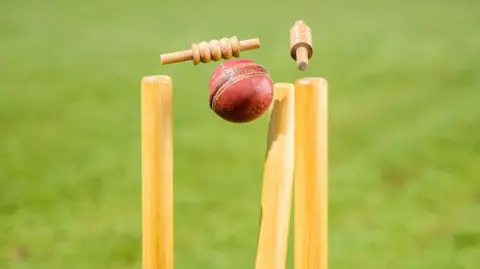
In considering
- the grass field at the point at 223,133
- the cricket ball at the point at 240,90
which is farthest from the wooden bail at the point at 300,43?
the grass field at the point at 223,133

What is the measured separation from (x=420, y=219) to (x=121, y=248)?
3.26 ft

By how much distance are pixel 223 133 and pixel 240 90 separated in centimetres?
145

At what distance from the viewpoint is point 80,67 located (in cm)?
283

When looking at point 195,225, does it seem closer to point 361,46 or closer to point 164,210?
point 164,210

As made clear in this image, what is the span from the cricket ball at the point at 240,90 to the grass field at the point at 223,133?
0.98 m

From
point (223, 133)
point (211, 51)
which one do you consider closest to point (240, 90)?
point (211, 51)

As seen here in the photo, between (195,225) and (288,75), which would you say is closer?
(195,225)

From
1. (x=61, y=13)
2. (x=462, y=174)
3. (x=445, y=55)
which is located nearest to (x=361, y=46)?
(x=445, y=55)

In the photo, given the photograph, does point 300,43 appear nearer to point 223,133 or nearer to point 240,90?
point 240,90

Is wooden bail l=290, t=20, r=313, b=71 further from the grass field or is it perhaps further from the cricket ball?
the grass field

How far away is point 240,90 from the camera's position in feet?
3.48

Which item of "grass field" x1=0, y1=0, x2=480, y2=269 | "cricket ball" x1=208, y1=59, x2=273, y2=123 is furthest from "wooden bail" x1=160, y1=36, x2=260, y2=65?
"grass field" x1=0, y1=0, x2=480, y2=269

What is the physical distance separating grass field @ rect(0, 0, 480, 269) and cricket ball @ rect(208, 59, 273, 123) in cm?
98

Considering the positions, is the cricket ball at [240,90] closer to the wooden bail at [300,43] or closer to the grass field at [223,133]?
the wooden bail at [300,43]
